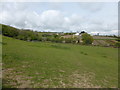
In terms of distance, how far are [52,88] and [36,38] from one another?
64719 millimetres

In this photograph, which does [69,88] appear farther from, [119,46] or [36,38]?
[36,38]

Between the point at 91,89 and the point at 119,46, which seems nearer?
the point at 91,89

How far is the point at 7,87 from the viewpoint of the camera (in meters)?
3.94

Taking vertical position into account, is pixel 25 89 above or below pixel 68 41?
below

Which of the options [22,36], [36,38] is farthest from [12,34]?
[36,38]

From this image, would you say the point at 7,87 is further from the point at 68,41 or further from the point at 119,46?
the point at 68,41

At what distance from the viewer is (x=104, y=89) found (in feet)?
17.8

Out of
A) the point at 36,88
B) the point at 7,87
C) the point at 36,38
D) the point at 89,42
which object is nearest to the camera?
the point at 7,87

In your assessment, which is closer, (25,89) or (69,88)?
(25,89)

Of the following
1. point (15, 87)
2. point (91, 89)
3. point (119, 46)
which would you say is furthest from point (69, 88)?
point (119, 46)

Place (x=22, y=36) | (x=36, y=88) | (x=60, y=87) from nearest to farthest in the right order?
(x=36, y=88)
(x=60, y=87)
(x=22, y=36)

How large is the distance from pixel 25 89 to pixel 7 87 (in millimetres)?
869

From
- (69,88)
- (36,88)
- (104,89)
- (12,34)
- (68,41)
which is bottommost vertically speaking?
(104,89)

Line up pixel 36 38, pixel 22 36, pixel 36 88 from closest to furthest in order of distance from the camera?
pixel 36 88, pixel 22 36, pixel 36 38
